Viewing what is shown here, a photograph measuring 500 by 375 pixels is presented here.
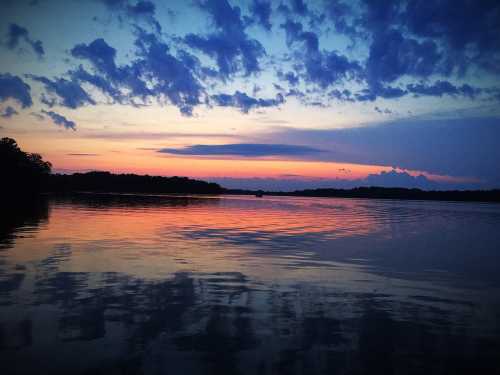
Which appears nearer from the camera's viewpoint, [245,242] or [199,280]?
[199,280]

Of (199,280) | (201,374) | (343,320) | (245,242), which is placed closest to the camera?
(201,374)

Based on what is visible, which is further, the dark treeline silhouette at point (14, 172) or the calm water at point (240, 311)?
the dark treeline silhouette at point (14, 172)

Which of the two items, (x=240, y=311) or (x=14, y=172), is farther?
(x=14, y=172)

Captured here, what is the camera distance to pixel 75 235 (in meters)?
29.0

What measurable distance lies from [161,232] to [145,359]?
2555 centimetres

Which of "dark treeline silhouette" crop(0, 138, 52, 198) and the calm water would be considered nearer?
the calm water

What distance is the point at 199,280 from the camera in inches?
639

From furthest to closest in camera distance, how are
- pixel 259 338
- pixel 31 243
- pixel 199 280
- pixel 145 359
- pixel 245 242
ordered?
pixel 245 242 → pixel 31 243 → pixel 199 280 → pixel 259 338 → pixel 145 359

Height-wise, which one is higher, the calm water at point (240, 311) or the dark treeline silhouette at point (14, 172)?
the dark treeline silhouette at point (14, 172)

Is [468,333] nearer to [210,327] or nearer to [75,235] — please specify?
[210,327]

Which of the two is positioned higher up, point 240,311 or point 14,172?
point 14,172

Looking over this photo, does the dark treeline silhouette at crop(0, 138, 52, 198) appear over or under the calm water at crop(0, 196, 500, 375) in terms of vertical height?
over

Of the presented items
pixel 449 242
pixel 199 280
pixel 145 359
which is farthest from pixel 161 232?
pixel 145 359

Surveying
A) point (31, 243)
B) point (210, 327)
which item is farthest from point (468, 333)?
point (31, 243)
